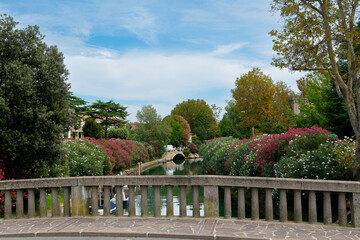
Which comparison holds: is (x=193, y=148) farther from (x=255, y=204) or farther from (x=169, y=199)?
(x=255, y=204)

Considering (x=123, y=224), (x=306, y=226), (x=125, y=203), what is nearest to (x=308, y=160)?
(x=306, y=226)

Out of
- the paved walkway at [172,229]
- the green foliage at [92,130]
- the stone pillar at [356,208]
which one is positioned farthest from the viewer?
the green foliage at [92,130]

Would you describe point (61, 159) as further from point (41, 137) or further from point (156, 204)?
point (156, 204)

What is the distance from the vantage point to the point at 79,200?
641 centimetres

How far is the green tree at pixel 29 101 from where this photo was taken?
8.39 metres

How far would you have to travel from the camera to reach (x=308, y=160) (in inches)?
405

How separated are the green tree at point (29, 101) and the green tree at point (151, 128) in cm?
4767

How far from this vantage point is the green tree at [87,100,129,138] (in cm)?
4331

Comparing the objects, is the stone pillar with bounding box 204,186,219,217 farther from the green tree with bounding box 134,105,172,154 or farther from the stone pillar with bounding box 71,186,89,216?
the green tree with bounding box 134,105,172,154

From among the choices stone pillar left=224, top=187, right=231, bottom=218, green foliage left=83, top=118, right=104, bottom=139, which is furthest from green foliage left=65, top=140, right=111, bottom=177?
green foliage left=83, top=118, right=104, bottom=139

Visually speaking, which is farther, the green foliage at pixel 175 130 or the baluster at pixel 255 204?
the green foliage at pixel 175 130

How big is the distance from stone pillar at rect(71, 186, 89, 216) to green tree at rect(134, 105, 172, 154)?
50641mm

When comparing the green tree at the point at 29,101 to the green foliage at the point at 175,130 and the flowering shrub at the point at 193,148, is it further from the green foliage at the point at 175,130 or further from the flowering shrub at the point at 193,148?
the flowering shrub at the point at 193,148

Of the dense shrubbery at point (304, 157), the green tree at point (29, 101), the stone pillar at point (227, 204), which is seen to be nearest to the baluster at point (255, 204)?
the stone pillar at point (227, 204)
